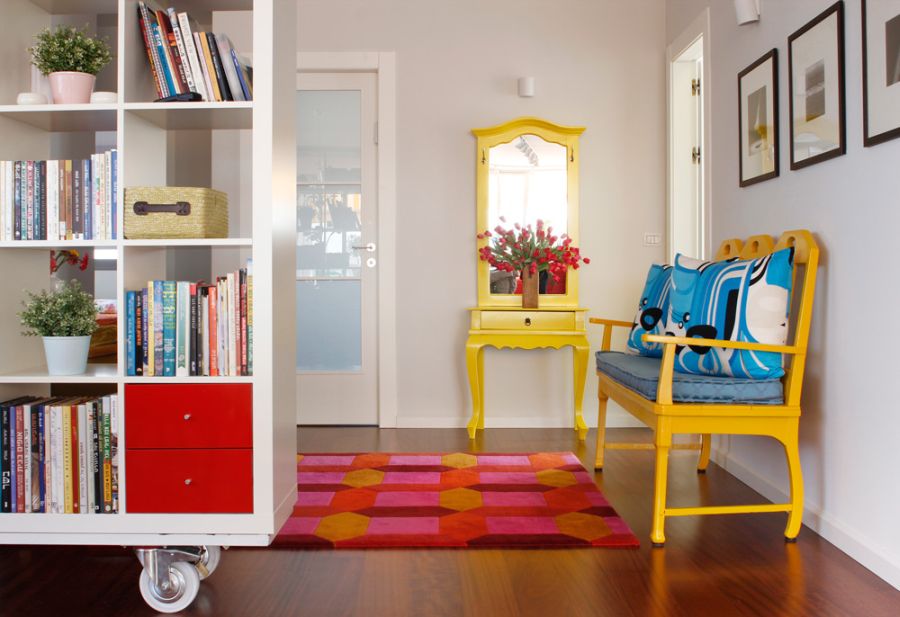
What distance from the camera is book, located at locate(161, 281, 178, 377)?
2.16 m

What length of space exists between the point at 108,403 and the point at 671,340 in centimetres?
166

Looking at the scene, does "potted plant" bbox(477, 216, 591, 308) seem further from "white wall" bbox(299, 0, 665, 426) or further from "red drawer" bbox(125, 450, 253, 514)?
"red drawer" bbox(125, 450, 253, 514)

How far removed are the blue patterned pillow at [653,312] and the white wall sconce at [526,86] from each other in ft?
4.83

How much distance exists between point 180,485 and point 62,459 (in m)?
0.33

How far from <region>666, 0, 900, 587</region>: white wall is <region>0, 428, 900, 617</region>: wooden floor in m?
0.14

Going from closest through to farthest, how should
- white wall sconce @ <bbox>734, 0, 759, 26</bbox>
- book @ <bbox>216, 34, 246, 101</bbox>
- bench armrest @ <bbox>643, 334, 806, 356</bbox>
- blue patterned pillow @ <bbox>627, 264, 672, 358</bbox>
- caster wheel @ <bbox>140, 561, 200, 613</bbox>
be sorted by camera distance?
caster wheel @ <bbox>140, 561, 200, 613</bbox> → book @ <bbox>216, 34, 246, 101</bbox> → bench armrest @ <bbox>643, 334, 806, 356</bbox> → white wall sconce @ <bbox>734, 0, 759, 26</bbox> → blue patterned pillow @ <bbox>627, 264, 672, 358</bbox>

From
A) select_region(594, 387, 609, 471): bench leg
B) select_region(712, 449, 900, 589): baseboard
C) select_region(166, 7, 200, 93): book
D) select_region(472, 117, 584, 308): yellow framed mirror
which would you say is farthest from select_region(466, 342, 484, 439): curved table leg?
select_region(166, 7, 200, 93): book

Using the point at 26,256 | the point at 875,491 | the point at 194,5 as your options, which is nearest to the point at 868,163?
the point at 875,491

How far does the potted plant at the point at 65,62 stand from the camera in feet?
7.21

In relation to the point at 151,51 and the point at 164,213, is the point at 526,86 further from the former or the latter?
the point at 164,213

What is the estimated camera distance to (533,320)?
440 centimetres

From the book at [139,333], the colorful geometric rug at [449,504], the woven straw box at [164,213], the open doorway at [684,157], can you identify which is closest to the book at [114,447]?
the book at [139,333]

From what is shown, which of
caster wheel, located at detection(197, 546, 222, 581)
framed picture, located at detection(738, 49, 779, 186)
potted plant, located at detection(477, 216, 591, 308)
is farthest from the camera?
potted plant, located at detection(477, 216, 591, 308)

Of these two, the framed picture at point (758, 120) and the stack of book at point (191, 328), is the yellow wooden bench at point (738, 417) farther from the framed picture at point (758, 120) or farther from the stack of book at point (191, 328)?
the stack of book at point (191, 328)
